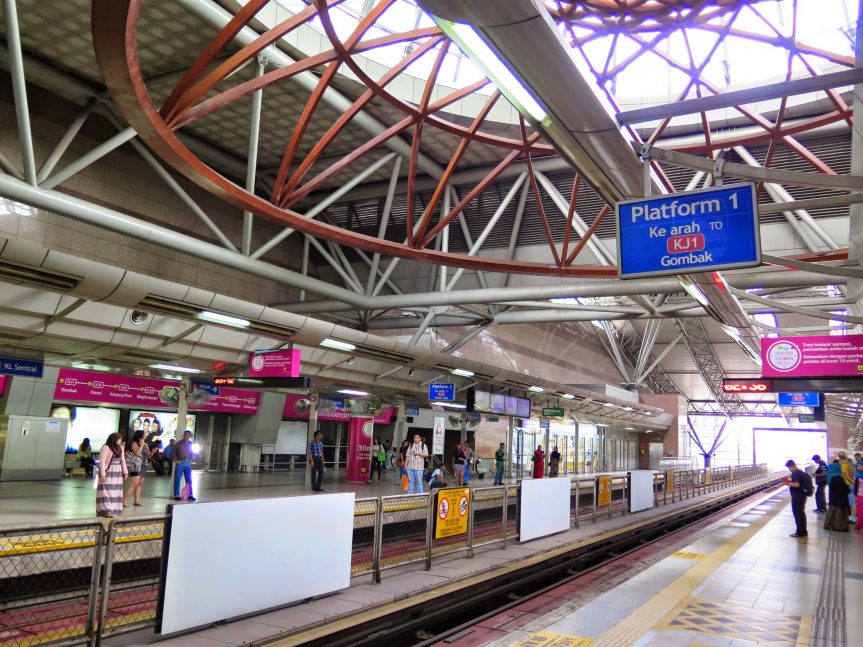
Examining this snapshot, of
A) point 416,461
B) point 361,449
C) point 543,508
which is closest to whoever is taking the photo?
point 543,508

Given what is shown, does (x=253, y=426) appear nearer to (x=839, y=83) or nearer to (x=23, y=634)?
(x=23, y=634)

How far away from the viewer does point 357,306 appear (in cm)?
1978

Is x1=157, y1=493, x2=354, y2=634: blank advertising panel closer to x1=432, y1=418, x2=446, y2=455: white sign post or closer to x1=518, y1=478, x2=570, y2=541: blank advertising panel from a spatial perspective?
x1=518, y1=478, x2=570, y2=541: blank advertising panel

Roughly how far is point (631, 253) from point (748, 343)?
72.8 feet

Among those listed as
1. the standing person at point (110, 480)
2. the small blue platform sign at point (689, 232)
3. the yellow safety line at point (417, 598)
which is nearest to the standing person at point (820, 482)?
the yellow safety line at point (417, 598)

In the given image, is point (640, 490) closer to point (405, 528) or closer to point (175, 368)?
point (405, 528)

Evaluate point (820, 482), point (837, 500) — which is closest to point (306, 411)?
point (820, 482)

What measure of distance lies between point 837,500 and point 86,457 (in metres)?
23.0

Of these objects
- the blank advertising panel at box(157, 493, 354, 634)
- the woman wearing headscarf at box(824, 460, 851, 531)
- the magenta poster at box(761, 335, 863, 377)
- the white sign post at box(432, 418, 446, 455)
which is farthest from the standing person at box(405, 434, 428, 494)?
the woman wearing headscarf at box(824, 460, 851, 531)

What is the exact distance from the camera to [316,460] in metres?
18.0

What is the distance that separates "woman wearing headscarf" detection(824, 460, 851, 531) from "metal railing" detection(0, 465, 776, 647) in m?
8.21

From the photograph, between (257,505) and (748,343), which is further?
(748,343)

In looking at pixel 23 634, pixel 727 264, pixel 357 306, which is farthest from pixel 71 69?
pixel 727 264

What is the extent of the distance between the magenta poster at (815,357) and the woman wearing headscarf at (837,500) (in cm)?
291
